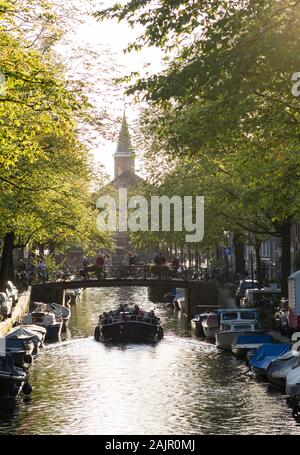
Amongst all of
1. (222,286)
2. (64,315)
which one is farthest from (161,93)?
(222,286)

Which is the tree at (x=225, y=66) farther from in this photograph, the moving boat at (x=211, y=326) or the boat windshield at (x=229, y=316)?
the moving boat at (x=211, y=326)

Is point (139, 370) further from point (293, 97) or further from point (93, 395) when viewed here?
point (293, 97)

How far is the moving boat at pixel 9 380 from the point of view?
33.6 meters

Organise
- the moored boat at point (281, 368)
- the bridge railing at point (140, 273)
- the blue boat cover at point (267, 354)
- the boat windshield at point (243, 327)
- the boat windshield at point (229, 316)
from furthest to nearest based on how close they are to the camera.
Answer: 1. the bridge railing at point (140, 273)
2. the boat windshield at point (229, 316)
3. the boat windshield at point (243, 327)
4. the blue boat cover at point (267, 354)
5. the moored boat at point (281, 368)

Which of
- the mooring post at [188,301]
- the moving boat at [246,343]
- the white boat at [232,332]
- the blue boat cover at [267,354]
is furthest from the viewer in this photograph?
the mooring post at [188,301]

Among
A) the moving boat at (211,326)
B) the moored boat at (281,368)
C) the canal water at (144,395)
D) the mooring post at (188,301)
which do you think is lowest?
the canal water at (144,395)

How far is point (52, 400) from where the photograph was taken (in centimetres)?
3416

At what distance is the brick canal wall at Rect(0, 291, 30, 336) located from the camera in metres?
46.3

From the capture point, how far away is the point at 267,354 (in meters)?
38.6

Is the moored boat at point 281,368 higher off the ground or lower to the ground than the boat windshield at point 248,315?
lower

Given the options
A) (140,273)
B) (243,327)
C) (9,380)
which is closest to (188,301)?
(140,273)

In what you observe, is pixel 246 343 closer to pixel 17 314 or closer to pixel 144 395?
pixel 144 395

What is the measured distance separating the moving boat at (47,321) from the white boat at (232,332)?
12130 mm

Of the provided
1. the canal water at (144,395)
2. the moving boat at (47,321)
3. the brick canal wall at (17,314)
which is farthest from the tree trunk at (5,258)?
the canal water at (144,395)
